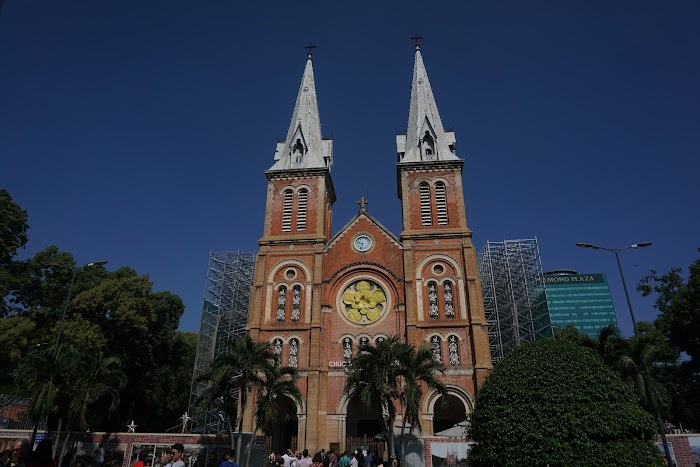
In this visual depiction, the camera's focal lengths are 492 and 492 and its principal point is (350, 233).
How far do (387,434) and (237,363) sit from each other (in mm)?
7225

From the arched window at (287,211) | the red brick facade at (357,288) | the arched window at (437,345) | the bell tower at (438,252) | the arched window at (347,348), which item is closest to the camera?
the red brick facade at (357,288)

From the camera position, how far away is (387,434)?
2148cm

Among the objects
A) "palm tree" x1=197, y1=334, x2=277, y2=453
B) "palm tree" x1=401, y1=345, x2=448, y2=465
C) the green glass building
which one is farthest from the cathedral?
the green glass building

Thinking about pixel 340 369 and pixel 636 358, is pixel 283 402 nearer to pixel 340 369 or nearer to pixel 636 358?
pixel 340 369

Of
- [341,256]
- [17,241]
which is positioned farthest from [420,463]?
[17,241]

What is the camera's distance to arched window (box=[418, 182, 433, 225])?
33.4 metres

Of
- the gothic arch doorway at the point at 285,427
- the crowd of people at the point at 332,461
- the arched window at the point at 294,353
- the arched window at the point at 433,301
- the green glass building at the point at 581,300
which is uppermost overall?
the green glass building at the point at 581,300

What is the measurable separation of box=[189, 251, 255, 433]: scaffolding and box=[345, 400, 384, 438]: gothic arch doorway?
46.3 feet

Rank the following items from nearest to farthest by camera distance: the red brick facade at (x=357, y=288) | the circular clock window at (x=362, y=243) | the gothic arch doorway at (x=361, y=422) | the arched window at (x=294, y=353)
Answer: the red brick facade at (x=357, y=288) < the gothic arch doorway at (x=361, y=422) < the arched window at (x=294, y=353) < the circular clock window at (x=362, y=243)

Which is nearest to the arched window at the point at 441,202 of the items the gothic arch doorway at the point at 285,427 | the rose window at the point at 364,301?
the rose window at the point at 364,301

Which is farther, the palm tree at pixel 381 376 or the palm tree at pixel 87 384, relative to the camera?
the palm tree at pixel 87 384

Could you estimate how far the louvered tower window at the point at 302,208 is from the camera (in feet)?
113

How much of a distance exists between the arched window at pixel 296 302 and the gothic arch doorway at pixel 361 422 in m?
6.41

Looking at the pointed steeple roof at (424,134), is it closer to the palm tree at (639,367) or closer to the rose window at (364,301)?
the rose window at (364,301)
